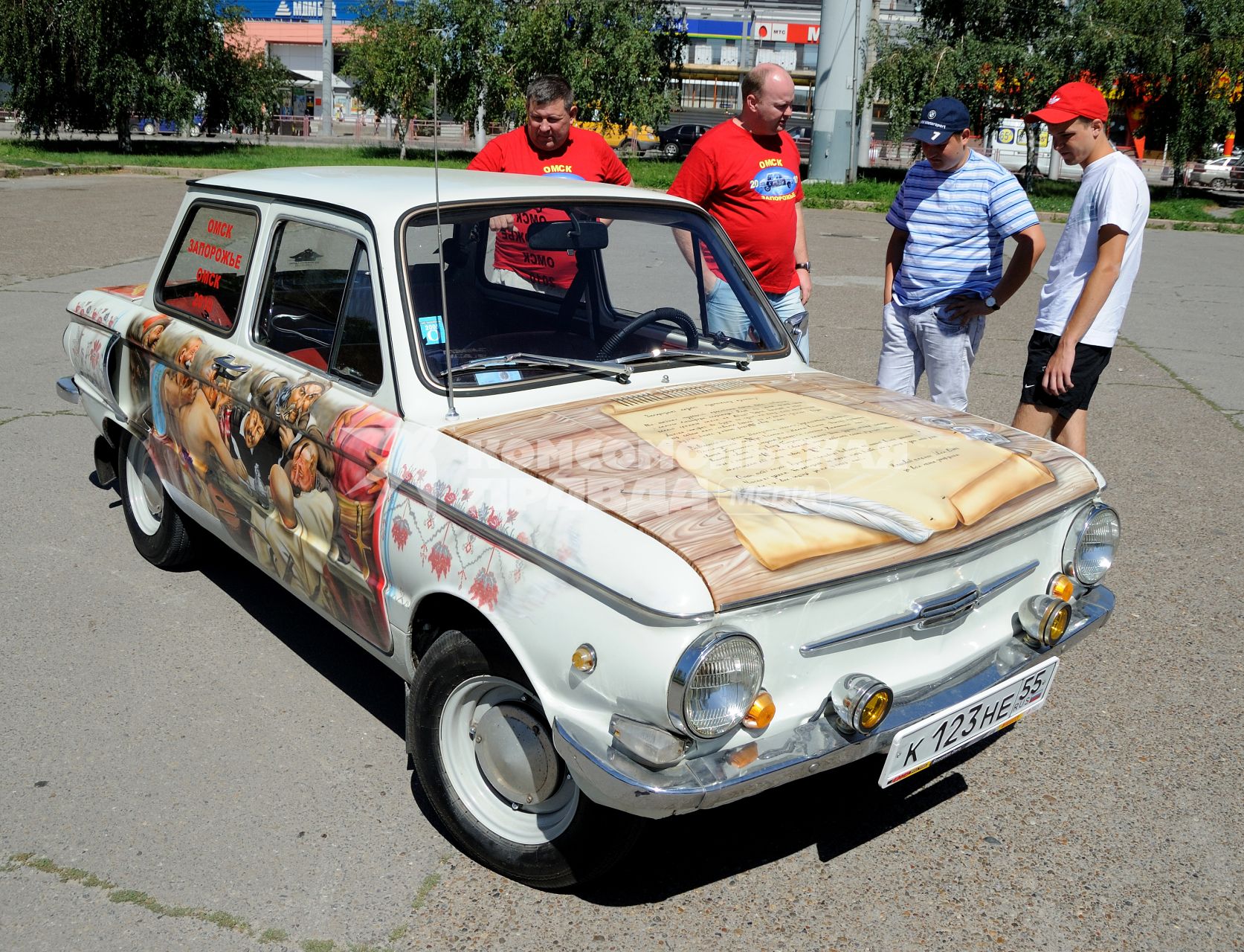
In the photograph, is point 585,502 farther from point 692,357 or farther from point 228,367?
point 228,367

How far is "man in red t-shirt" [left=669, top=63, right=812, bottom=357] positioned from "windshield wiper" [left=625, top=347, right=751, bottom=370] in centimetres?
162

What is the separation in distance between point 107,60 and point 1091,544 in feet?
108

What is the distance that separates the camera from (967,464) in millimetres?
2914

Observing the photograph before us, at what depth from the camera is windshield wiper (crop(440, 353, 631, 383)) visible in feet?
10.5

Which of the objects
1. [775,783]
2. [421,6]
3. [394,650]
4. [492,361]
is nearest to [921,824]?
[775,783]

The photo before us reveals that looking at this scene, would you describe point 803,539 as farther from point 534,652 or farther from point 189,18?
point 189,18

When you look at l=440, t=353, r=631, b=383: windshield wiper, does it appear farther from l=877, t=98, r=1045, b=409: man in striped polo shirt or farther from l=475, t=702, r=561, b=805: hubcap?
l=877, t=98, r=1045, b=409: man in striped polo shirt

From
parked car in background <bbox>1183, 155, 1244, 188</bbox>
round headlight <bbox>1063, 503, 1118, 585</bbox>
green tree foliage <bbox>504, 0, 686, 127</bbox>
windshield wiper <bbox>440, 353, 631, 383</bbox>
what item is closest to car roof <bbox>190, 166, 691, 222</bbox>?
windshield wiper <bbox>440, 353, 631, 383</bbox>

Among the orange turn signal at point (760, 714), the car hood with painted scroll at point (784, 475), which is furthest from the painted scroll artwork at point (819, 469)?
the orange turn signal at point (760, 714)

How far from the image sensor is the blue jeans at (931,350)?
4910 mm

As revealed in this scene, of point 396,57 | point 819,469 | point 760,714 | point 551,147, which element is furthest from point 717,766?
point 396,57

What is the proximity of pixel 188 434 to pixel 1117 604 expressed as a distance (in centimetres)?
381

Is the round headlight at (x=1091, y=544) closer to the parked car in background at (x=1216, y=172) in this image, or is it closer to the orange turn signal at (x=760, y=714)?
the orange turn signal at (x=760, y=714)

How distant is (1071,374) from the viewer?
15.1ft
